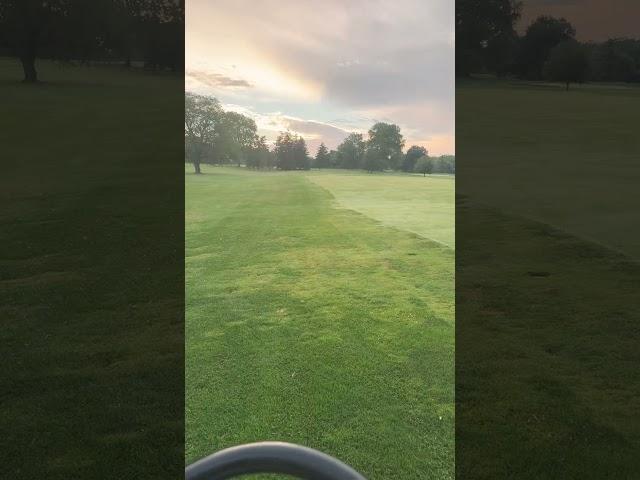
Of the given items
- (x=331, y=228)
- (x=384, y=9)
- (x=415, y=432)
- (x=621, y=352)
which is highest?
(x=384, y=9)

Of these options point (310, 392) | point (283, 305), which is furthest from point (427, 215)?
point (310, 392)

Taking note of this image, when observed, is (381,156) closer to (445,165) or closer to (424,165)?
(424,165)

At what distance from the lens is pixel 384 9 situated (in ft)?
37.7

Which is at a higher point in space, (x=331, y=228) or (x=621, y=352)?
(x=331, y=228)

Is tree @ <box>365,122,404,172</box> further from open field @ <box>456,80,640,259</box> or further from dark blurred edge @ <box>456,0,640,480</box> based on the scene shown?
open field @ <box>456,80,640,259</box>

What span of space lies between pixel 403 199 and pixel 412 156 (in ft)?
4.99

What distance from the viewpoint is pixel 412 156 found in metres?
11.8

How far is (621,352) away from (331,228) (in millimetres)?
5274
